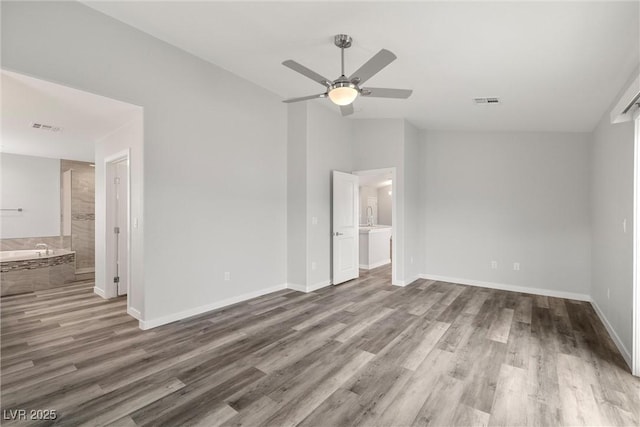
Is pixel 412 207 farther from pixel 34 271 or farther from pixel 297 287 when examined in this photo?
pixel 34 271

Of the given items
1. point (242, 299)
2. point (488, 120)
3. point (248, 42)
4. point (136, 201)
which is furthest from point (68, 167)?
point (488, 120)

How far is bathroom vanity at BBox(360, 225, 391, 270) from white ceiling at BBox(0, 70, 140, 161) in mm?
5043

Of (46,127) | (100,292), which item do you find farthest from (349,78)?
(100,292)

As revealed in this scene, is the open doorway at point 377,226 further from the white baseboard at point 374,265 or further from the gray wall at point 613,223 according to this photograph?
the gray wall at point 613,223

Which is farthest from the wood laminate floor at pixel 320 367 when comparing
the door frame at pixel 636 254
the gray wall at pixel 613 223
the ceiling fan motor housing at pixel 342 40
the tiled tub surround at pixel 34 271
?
the ceiling fan motor housing at pixel 342 40

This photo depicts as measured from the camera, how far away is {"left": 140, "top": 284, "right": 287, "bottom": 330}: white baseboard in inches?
133

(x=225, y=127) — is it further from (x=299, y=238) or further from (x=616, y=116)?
(x=616, y=116)

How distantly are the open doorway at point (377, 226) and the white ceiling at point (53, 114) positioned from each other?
4.09 m

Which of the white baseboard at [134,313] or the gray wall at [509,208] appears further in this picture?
the gray wall at [509,208]

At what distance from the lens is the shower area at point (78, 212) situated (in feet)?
21.0

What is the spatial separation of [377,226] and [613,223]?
213 inches

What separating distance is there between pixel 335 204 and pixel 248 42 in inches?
117

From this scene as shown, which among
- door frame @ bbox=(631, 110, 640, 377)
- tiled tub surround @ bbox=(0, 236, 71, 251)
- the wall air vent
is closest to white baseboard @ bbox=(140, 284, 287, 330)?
the wall air vent

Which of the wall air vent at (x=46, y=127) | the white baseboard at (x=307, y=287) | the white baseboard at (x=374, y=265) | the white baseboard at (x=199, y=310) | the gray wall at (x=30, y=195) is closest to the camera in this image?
the white baseboard at (x=199, y=310)
